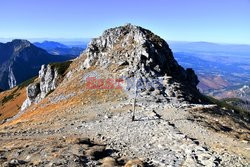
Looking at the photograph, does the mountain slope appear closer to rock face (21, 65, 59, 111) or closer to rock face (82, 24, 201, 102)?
rock face (82, 24, 201, 102)

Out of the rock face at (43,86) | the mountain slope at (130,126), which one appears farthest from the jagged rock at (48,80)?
the mountain slope at (130,126)

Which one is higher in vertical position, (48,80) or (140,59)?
(140,59)

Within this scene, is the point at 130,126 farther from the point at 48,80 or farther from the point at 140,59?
the point at 48,80

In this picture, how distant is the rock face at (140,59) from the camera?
172 ft

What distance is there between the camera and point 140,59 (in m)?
59.7

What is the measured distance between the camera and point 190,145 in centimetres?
2288

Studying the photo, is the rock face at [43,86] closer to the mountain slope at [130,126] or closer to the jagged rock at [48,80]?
the jagged rock at [48,80]

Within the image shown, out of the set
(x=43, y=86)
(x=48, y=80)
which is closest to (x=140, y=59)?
(x=43, y=86)

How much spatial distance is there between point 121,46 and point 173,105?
3551 cm

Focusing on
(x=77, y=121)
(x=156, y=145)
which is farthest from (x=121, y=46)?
(x=156, y=145)

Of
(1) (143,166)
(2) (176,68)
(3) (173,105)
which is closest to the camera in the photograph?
(1) (143,166)

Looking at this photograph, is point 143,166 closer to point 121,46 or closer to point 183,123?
point 183,123

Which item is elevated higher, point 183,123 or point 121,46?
point 121,46

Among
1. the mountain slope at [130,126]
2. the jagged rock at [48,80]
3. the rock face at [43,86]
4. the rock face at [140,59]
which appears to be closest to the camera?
the mountain slope at [130,126]
